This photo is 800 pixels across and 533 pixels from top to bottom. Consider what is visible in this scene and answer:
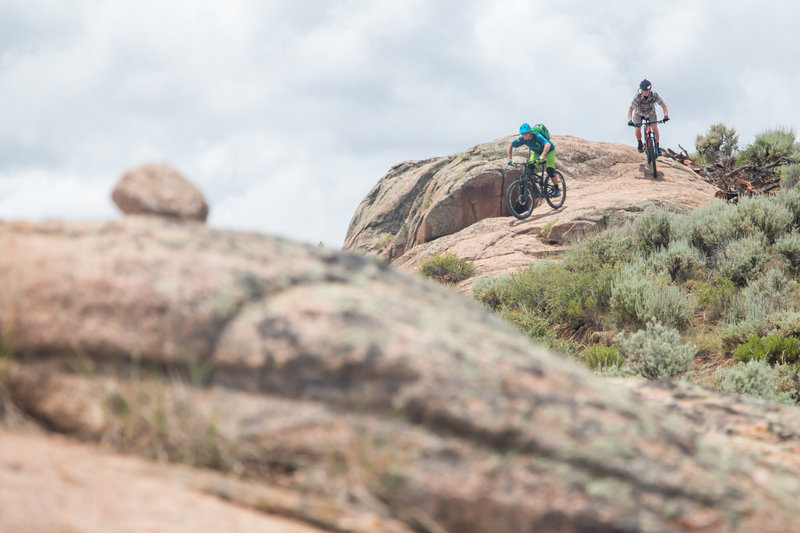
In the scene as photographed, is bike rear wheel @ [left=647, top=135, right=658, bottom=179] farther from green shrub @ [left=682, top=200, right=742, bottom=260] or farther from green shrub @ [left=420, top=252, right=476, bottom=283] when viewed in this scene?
green shrub @ [left=420, top=252, right=476, bottom=283]

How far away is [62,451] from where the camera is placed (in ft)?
7.22

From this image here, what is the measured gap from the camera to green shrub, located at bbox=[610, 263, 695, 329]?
9.41 meters

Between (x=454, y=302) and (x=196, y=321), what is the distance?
48.6 inches

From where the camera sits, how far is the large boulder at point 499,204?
15.4 m

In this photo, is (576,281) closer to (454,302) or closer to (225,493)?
(454,302)

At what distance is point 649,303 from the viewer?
9.45 meters

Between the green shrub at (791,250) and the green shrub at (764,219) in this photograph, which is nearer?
the green shrub at (791,250)

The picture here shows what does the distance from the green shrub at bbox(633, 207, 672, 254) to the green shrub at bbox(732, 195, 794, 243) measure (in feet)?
4.20

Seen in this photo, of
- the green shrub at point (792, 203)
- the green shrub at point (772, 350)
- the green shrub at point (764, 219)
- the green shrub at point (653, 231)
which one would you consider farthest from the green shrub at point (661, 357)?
the green shrub at point (792, 203)

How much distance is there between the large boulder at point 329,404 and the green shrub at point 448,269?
39.4 feet

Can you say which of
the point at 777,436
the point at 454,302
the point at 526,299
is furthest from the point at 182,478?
the point at 526,299

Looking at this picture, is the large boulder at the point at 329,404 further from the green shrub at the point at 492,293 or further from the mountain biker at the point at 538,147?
the mountain biker at the point at 538,147

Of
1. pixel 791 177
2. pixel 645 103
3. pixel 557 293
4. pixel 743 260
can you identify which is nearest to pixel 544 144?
pixel 645 103

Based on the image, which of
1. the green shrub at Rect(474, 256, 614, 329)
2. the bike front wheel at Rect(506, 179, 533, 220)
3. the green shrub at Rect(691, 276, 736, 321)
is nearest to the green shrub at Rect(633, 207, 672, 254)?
the green shrub at Rect(474, 256, 614, 329)
